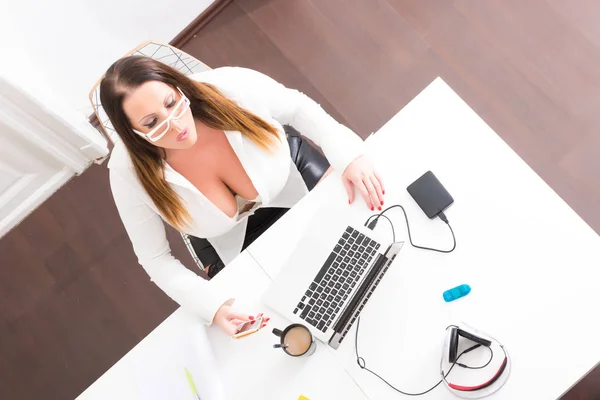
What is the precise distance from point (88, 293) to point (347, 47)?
1.57m

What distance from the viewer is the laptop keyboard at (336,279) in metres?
1.32

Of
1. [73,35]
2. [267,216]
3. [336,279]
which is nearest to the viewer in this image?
[336,279]

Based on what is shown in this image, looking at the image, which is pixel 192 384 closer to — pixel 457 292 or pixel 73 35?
pixel 457 292

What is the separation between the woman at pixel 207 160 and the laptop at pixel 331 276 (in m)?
0.10

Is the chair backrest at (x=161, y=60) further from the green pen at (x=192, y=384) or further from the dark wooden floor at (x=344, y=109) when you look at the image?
the green pen at (x=192, y=384)

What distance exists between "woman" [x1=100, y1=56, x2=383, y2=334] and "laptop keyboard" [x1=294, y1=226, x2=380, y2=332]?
0.11 meters

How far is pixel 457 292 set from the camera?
1270 millimetres

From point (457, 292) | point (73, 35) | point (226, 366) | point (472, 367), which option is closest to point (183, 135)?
point (226, 366)

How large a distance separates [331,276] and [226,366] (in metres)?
0.36

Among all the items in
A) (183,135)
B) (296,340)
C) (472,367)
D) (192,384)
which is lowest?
(472,367)

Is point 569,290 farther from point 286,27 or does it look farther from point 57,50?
point 57,50

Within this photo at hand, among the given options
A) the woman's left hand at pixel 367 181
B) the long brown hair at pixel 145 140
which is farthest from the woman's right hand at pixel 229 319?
the woman's left hand at pixel 367 181

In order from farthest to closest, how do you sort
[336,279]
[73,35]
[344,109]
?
1. [344,109]
2. [73,35]
3. [336,279]

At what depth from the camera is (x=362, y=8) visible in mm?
2398
